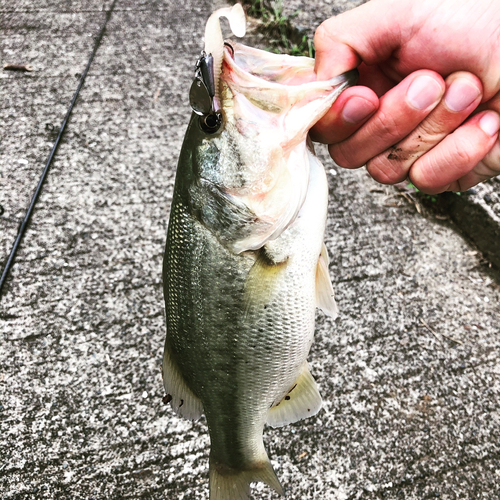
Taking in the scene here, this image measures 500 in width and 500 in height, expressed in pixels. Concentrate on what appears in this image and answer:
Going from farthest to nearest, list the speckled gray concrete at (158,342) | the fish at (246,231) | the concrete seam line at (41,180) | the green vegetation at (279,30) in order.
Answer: the green vegetation at (279,30) → the concrete seam line at (41,180) → the speckled gray concrete at (158,342) → the fish at (246,231)

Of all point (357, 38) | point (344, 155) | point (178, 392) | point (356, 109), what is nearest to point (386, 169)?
point (344, 155)

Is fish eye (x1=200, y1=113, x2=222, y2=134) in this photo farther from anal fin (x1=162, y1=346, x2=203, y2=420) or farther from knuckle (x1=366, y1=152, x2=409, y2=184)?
anal fin (x1=162, y1=346, x2=203, y2=420)

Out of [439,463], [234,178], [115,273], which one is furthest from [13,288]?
[439,463]

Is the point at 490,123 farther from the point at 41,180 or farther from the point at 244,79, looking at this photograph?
the point at 41,180

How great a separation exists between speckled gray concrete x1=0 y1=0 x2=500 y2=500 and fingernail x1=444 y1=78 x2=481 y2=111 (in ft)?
4.59

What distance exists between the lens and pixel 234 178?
134 centimetres

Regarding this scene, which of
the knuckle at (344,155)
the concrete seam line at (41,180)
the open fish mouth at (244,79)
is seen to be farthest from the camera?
the concrete seam line at (41,180)

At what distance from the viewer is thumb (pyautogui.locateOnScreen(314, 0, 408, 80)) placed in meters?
1.39

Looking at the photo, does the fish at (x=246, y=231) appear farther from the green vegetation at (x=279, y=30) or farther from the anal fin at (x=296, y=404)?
the green vegetation at (x=279, y=30)

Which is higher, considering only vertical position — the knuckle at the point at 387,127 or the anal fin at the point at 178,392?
the knuckle at the point at 387,127

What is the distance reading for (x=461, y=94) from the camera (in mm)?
1388

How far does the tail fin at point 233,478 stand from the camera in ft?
5.26

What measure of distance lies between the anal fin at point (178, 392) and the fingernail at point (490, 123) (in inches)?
54.3

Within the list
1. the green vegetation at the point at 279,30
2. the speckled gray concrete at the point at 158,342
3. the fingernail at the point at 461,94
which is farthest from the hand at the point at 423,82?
the green vegetation at the point at 279,30
